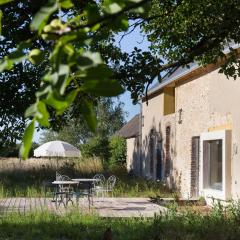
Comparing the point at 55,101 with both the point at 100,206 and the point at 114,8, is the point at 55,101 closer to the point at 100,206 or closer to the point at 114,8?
the point at 114,8

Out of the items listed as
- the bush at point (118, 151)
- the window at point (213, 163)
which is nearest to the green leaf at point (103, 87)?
the window at point (213, 163)

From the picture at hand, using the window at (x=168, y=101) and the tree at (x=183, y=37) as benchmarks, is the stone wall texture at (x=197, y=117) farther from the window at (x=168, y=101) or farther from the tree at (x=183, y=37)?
the tree at (x=183, y=37)

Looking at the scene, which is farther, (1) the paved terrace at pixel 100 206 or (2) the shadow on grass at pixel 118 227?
(1) the paved terrace at pixel 100 206

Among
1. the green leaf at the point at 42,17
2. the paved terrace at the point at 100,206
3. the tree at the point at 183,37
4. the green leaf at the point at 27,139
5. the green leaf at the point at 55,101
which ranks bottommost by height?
the paved terrace at the point at 100,206

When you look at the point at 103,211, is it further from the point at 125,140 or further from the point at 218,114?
the point at 125,140

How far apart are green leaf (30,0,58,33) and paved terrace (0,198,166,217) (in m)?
13.5

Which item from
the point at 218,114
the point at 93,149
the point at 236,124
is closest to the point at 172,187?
the point at 218,114

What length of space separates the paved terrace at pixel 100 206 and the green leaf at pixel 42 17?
13453 mm

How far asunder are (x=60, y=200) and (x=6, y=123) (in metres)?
8.94

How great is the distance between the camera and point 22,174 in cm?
2944

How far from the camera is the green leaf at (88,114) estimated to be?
70.8 inches

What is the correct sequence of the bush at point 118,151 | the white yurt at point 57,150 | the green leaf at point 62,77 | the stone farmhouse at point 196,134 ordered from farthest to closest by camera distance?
the bush at point 118,151 < the white yurt at point 57,150 < the stone farmhouse at point 196,134 < the green leaf at point 62,77

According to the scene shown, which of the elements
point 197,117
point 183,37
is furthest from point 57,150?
point 183,37

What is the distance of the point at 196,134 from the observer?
2097 centimetres
